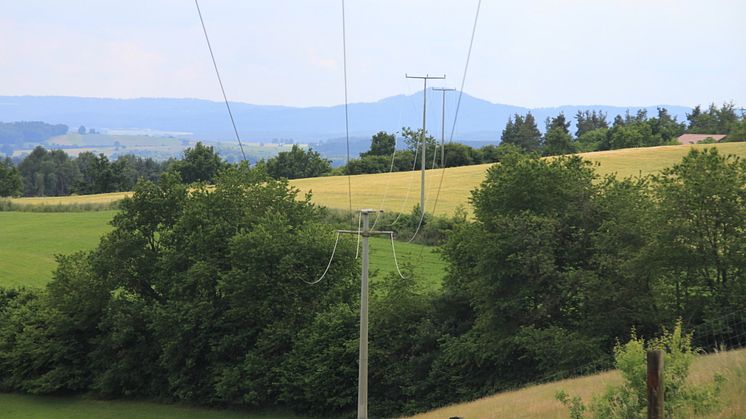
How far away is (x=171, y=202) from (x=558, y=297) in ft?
68.0

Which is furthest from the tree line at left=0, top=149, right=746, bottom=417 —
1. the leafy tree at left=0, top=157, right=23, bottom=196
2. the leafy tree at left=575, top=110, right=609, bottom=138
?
the leafy tree at left=575, top=110, right=609, bottom=138

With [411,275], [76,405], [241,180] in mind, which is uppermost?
[241,180]

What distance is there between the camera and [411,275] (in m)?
36.0

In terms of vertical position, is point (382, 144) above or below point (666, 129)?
below

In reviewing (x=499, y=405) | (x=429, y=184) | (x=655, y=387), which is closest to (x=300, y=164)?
(x=429, y=184)

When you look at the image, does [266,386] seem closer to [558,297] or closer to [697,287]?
[558,297]

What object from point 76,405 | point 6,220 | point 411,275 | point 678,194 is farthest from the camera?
point 6,220

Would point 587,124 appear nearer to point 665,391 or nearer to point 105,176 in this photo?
point 105,176

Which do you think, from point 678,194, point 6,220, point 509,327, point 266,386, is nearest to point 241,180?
point 266,386

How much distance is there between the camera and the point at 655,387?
32.6 feet

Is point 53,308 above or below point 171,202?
below

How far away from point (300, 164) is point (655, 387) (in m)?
123

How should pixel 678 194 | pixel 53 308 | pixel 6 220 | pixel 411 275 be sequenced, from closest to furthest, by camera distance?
1. pixel 678 194
2. pixel 411 275
3. pixel 53 308
4. pixel 6 220

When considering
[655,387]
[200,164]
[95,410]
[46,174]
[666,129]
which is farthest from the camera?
[46,174]
